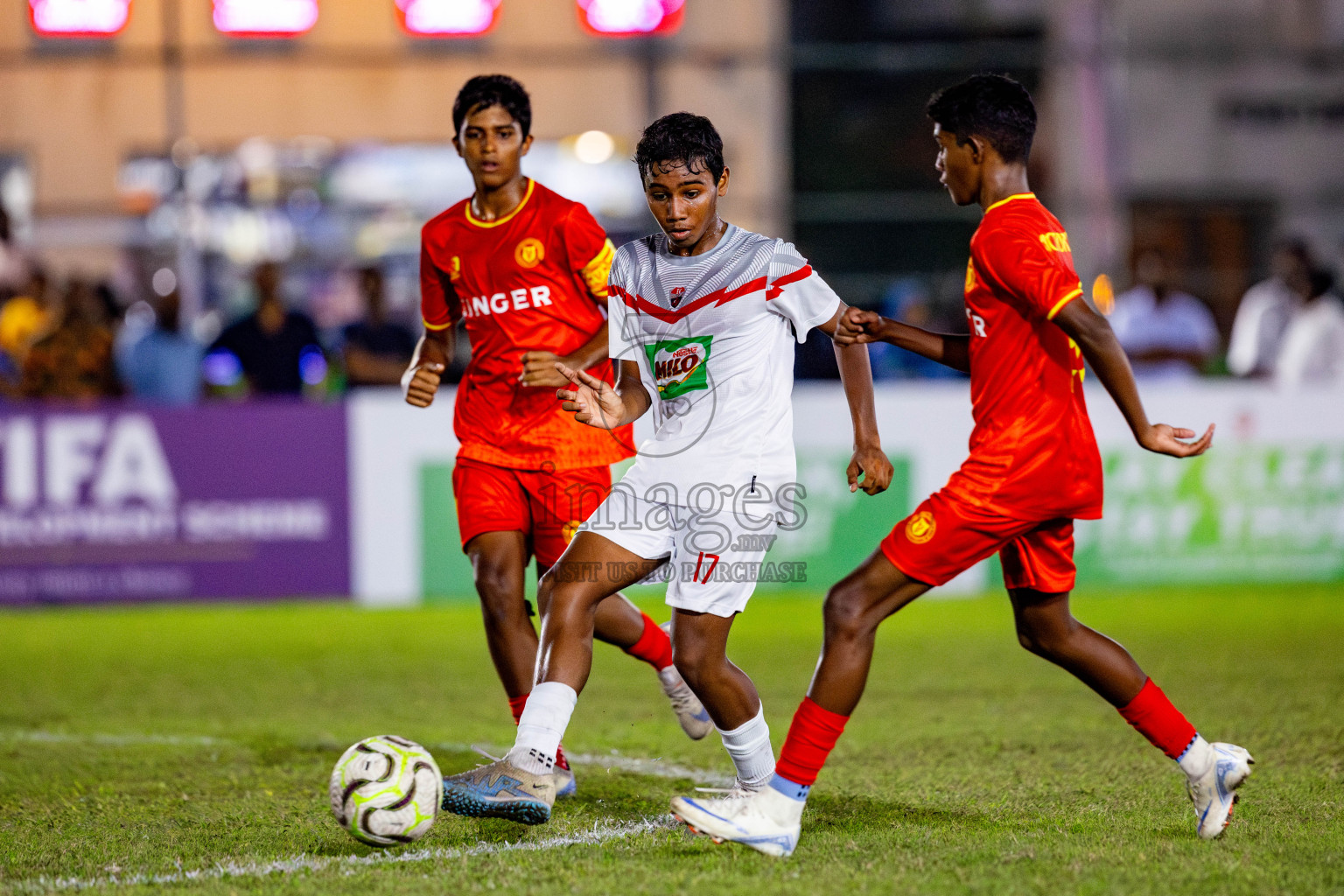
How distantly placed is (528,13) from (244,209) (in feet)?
11.6

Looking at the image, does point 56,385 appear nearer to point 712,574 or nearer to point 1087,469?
point 712,574

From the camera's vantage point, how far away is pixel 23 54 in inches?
599

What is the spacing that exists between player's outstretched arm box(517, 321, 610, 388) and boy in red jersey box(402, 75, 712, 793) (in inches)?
0.5

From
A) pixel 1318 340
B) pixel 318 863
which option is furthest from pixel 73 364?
pixel 1318 340

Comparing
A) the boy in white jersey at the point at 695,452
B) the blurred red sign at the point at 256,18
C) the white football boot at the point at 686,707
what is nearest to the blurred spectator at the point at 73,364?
the blurred red sign at the point at 256,18

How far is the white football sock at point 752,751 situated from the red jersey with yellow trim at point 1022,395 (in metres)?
0.86

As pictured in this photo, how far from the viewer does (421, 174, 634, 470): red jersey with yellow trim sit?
486 centimetres

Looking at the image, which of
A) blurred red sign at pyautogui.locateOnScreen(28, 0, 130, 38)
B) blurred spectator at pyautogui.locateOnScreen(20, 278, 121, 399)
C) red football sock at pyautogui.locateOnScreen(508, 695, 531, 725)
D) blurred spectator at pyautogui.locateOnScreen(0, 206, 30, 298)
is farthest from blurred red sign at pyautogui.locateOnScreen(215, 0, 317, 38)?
red football sock at pyautogui.locateOnScreen(508, 695, 531, 725)

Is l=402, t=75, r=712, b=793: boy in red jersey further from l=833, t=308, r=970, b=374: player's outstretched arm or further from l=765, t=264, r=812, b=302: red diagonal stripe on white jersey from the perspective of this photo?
l=833, t=308, r=970, b=374: player's outstretched arm

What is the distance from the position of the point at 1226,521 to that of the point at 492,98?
6.59 metres

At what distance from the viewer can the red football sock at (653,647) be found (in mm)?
5160

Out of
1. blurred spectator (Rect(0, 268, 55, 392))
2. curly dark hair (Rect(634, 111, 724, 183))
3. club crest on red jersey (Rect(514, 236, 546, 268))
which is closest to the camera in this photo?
curly dark hair (Rect(634, 111, 724, 183))

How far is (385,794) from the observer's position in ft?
13.0

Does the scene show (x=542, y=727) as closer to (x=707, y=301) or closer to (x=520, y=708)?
(x=520, y=708)
